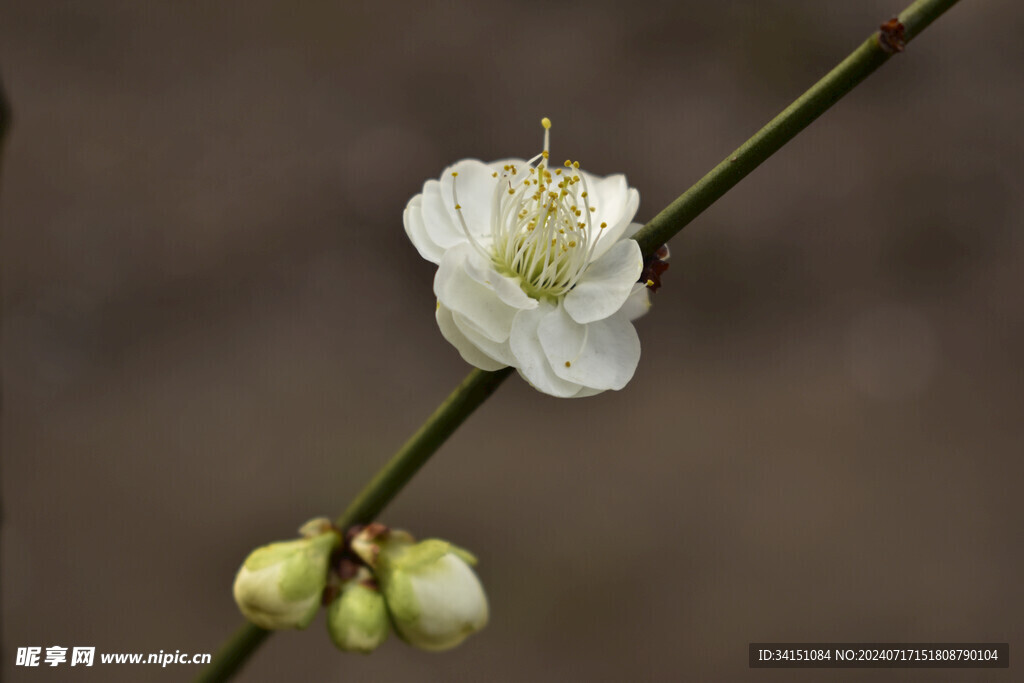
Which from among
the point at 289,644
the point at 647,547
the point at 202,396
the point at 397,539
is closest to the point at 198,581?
the point at 289,644

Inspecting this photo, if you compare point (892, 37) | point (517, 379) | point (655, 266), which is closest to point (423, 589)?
point (655, 266)

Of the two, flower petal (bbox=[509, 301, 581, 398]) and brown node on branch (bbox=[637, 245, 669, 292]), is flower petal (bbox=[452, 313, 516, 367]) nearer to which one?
flower petal (bbox=[509, 301, 581, 398])

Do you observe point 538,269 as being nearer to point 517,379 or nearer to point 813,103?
point 813,103

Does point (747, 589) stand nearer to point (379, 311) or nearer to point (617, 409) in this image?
point (617, 409)

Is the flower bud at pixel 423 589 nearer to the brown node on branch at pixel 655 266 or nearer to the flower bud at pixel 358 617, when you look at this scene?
the flower bud at pixel 358 617

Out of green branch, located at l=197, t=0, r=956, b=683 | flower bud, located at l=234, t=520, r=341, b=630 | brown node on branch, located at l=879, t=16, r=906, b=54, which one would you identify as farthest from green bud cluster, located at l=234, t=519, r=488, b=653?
brown node on branch, located at l=879, t=16, r=906, b=54

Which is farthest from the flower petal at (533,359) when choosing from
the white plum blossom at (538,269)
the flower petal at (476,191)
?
the flower petal at (476,191)
